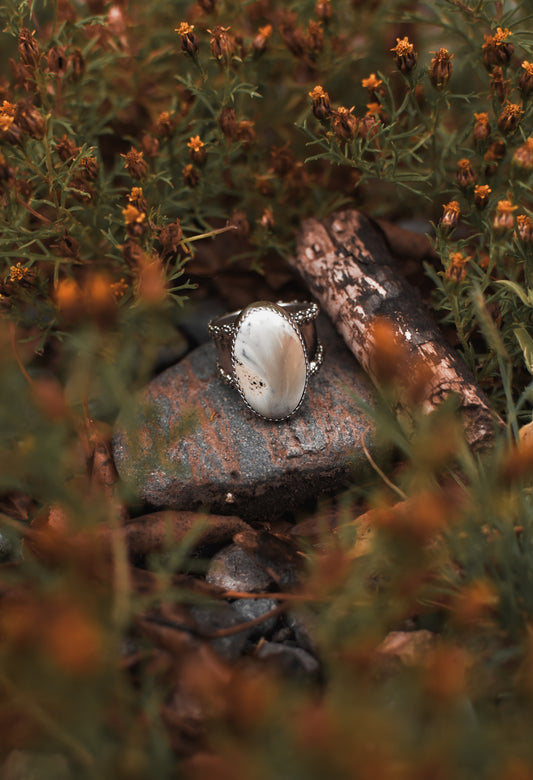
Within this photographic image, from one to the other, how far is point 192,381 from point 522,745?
1597 mm

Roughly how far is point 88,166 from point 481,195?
48.2 inches

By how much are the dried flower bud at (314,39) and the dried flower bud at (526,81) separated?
708 millimetres

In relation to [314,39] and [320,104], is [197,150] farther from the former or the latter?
[314,39]

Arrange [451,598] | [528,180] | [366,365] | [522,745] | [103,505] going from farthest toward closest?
[366,365]
[528,180]
[451,598]
[103,505]
[522,745]

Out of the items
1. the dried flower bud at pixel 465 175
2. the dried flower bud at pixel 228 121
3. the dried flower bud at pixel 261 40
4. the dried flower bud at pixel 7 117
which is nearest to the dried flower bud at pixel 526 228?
the dried flower bud at pixel 465 175

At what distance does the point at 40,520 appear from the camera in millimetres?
1888

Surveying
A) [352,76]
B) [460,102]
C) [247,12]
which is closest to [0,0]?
[247,12]

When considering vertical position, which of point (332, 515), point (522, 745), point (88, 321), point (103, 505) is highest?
point (88, 321)

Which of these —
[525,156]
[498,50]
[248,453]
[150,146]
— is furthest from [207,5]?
[248,453]

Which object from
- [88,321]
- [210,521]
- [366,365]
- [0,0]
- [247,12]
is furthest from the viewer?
[247,12]

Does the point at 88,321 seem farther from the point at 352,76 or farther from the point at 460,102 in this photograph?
the point at 460,102

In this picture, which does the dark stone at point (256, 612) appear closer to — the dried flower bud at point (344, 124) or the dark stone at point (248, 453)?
the dark stone at point (248, 453)

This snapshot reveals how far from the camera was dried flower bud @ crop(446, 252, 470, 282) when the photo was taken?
5.82 ft

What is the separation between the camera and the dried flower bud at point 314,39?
2.18 m
